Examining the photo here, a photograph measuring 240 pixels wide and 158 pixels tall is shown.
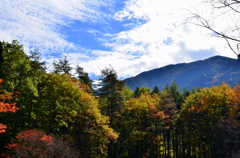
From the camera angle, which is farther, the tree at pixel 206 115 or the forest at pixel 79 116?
the tree at pixel 206 115

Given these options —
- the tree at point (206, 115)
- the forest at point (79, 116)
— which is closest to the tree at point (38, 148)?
the forest at point (79, 116)

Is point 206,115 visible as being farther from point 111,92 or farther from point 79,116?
point 79,116

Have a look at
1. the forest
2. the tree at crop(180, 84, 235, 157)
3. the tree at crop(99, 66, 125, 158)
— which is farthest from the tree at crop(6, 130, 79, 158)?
the tree at crop(180, 84, 235, 157)

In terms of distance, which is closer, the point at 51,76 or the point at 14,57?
the point at 14,57

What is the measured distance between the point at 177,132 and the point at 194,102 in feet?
22.7

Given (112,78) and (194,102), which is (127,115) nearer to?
(112,78)

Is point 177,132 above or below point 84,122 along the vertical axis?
below

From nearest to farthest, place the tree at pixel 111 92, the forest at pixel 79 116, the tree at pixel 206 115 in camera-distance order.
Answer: the forest at pixel 79 116 → the tree at pixel 206 115 → the tree at pixel 111 92

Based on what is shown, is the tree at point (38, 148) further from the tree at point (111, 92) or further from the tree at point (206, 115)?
the tree at point (206, 115)

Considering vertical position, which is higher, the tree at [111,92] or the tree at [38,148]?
the tree at [111,92]

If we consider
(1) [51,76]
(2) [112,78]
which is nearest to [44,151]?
(1) [51,76]

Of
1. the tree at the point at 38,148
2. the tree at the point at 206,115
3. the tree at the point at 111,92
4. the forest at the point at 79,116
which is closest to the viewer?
the tree at the point at 38,148

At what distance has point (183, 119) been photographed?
89.8ft

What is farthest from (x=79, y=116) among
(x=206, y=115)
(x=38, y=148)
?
(x=206, y=115)
